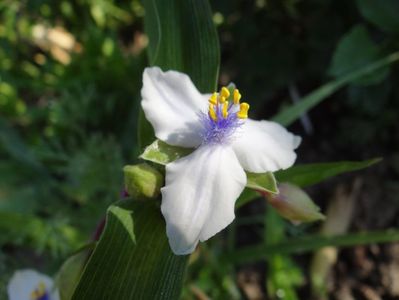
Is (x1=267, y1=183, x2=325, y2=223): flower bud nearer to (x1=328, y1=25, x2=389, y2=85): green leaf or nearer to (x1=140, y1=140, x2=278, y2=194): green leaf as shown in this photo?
(x1=140, y1=140, x2=278, y2=194): green leaf

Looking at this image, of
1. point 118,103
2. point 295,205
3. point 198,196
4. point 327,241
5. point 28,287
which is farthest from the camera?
point 118,103

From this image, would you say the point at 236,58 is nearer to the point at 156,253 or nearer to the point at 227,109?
the point at 227,109

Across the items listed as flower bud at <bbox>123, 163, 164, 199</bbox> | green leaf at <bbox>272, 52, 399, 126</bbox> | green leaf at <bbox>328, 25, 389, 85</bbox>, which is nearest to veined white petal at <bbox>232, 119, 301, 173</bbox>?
flower bud at <bbox>123, 163, 164, 199</bbox>

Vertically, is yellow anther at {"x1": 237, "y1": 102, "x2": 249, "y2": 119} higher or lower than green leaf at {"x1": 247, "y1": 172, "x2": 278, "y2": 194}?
higher

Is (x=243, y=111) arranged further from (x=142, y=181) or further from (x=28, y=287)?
(x=28, y=287)

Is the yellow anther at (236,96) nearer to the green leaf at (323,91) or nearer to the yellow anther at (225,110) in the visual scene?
the yellow anther at (225,110)

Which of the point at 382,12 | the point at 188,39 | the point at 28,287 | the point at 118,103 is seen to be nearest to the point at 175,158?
the point at 188,39
